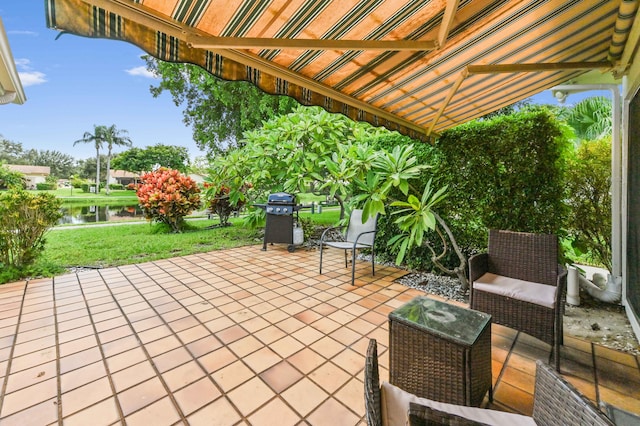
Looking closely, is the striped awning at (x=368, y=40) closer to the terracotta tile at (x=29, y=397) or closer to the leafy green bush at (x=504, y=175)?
the leafy green bush at (x=504, y=175)

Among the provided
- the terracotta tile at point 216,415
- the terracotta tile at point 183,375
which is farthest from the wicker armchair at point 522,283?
the terracotta tile at point 183,375

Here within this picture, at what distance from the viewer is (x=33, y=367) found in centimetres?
203

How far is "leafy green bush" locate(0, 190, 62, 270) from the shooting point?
3.72 meters

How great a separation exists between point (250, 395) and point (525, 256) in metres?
2.60

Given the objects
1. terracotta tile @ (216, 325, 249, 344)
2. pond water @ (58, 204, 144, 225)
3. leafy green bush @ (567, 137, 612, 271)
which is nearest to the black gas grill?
terracotta tile @ (216, 325, 249, 344)

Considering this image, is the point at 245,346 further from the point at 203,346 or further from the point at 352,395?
the point at 352,395

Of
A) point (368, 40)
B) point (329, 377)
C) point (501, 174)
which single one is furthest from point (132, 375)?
point (501, 174)

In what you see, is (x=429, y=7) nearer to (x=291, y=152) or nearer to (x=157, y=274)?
(x=291, y=152)

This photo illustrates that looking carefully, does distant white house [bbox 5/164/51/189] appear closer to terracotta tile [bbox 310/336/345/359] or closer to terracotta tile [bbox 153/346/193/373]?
terracotta tile [bbox 153/346/193/373]

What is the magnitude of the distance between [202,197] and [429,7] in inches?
272

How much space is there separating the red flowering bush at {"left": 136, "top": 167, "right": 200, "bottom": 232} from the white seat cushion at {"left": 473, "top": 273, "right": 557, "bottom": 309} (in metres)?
7.13

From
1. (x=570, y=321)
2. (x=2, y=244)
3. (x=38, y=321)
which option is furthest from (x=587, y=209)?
(x=2, y=244)

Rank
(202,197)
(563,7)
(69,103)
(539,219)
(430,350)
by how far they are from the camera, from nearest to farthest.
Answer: (430,350) → (563,7) → (539,219) → (202,197) → (69,103)

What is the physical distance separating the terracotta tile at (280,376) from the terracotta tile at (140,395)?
0.66m
